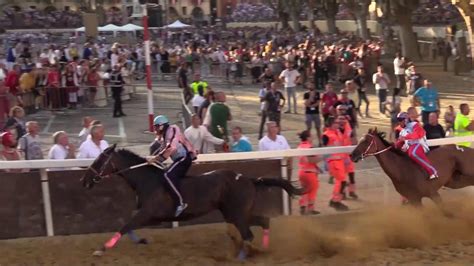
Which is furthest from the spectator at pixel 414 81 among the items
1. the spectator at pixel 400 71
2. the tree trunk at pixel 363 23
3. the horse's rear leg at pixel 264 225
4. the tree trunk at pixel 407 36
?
the tree trunk at pixel 363 23

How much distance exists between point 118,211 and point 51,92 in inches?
509

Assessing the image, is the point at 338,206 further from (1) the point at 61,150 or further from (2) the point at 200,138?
(1) the point at 61,150

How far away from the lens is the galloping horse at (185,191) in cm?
902

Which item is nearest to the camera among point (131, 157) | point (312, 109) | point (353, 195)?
point (131, 157)

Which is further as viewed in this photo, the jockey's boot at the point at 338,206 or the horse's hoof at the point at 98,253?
the jockey's boot at the point at 338,206

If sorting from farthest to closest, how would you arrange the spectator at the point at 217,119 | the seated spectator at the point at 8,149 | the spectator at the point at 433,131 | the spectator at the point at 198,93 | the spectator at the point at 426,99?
the spectator at the point at 198,93, the spectator at the point at 426,99, the spectator at the point at 217,119, the spectator at the point at 433,131, the seated spectator at the point at 8,149

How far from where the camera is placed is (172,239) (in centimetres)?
1009

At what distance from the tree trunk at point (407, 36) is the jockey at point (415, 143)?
2674 cm

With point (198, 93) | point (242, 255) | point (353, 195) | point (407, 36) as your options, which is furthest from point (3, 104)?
point (407, 36)

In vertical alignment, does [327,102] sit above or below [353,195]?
above

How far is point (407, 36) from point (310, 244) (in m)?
29.4

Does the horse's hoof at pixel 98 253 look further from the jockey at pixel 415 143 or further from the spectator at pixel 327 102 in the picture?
the spectator at pixel 327 102

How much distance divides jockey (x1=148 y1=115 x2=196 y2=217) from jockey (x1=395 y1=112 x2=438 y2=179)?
3.38 metres

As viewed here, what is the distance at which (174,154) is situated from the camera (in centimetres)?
912
